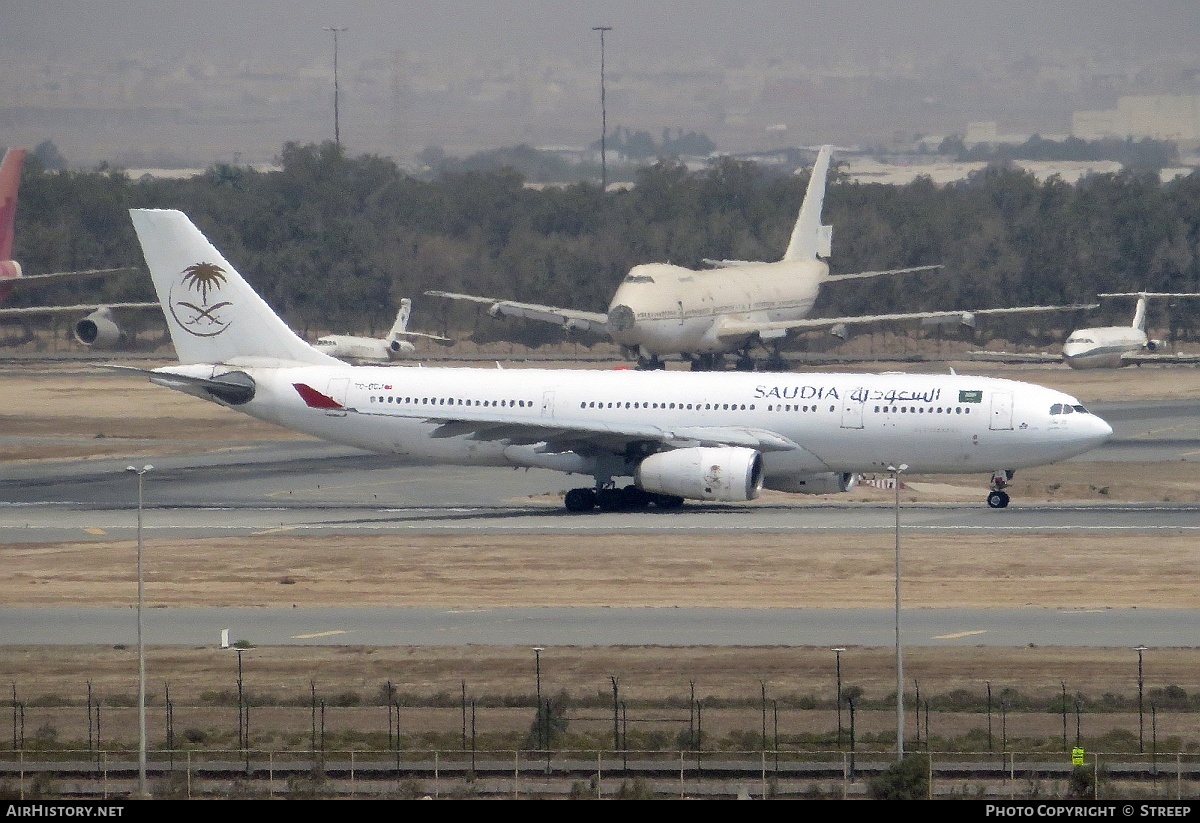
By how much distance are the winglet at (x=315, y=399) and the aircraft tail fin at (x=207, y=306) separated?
1904 mm

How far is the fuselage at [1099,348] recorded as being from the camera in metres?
108

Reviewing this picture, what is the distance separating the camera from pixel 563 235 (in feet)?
513

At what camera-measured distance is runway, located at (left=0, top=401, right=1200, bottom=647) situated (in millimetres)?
39844

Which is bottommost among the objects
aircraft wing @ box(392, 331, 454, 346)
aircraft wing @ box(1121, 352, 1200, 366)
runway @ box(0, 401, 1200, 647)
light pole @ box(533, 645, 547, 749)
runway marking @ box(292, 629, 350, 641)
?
light pole @ box(533, 645, 547, 749)

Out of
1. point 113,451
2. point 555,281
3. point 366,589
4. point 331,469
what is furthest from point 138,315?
point 366,589

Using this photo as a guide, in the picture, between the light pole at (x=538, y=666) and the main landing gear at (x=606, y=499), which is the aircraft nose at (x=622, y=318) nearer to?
the main landing gear at (x=606, y=499)

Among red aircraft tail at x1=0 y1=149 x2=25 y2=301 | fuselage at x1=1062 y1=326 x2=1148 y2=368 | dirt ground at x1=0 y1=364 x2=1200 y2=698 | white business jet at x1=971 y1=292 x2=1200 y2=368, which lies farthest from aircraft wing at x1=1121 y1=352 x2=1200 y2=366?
red aircraft tail at x1=0 y1=149 x2=25 y2=301

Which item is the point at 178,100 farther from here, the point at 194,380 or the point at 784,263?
the point at 194,380

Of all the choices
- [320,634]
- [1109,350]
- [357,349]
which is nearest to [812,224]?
[1109,350]

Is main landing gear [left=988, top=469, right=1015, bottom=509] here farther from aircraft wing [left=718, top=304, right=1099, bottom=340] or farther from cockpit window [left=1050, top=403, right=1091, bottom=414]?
aircraft wing [left=718, top=304, right=1099, bottom=340]

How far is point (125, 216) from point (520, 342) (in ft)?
140

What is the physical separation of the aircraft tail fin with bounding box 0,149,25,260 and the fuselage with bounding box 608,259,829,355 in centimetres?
Answer: 3424

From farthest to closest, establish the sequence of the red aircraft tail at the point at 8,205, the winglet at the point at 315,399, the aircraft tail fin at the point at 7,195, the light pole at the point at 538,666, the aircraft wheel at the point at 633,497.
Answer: the aircraft tail fin at the point at 7,195, the red aircraft tail at the point at 8,205, the winglet at the point at 315,399, the aircraft wheel at the point at 633,497, the light pole at the point at 538,666

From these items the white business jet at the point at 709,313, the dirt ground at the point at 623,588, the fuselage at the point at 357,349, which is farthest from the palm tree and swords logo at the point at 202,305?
the fuselage at the point at 357,349
